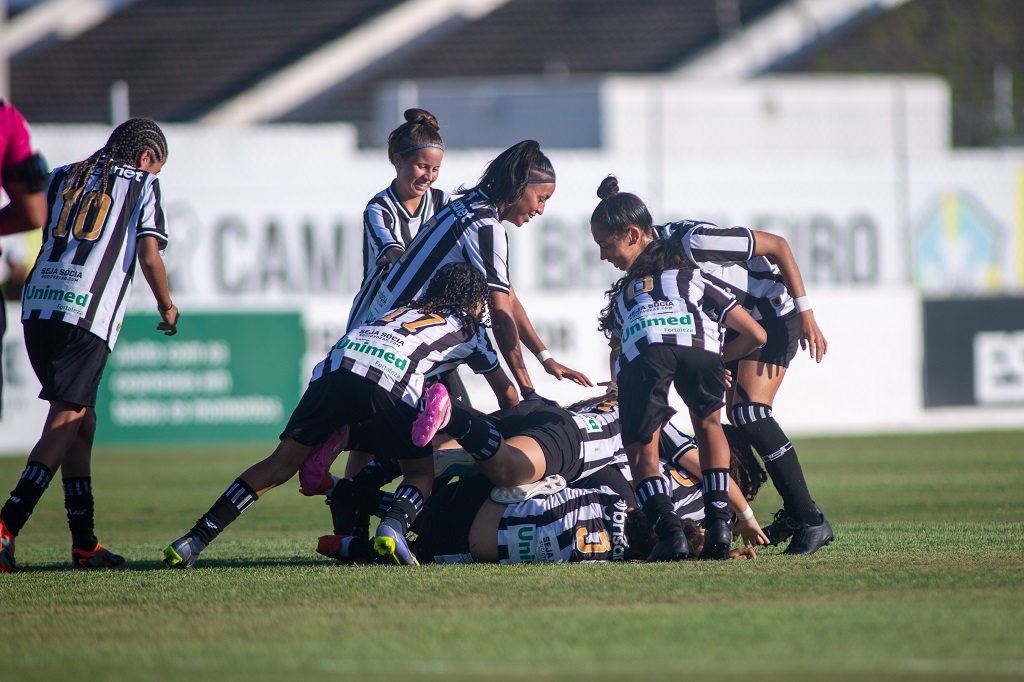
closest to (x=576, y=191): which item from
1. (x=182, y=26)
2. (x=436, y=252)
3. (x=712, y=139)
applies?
(x=712, y=139)

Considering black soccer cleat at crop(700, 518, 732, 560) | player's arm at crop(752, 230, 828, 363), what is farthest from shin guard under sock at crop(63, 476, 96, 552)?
player's arm at crop(752, 230, 828, 363)

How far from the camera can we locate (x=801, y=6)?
106 ft

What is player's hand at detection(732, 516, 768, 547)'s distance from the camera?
6.88 meters

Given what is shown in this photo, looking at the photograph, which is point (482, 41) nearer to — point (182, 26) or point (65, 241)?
point (182, 26)

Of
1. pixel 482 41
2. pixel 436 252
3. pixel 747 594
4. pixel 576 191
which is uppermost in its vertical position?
pixel 482 41

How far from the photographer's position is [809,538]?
674 centimetres

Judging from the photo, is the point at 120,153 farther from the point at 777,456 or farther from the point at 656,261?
the point at 777,456

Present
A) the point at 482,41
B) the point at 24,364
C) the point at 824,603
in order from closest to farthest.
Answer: the point at 824,603
the point at 24,364
the point at 482,41

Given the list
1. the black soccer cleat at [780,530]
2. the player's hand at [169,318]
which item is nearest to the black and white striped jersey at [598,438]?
the black soccer cleat at [780,530]

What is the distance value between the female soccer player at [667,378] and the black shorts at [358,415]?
959mm

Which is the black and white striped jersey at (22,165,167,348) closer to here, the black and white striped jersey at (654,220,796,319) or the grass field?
the grass field

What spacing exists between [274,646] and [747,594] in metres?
1.84

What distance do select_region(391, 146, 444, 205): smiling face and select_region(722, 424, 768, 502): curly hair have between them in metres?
2.07

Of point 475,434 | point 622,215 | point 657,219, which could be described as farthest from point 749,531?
point 657,219
